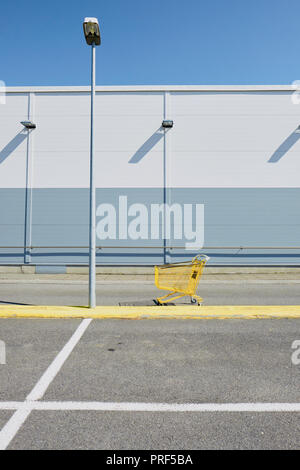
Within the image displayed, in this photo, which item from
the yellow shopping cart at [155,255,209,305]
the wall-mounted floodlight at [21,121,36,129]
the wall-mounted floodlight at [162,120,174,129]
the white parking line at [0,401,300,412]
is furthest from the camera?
the wall-mounted floodlight at [21,121,36,129]

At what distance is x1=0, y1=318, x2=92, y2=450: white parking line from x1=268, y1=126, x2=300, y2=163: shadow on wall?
13190 mm

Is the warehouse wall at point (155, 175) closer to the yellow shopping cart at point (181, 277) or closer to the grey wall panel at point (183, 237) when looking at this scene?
the grey wall panel at point (183, 237)

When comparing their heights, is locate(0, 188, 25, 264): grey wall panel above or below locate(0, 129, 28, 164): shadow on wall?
below

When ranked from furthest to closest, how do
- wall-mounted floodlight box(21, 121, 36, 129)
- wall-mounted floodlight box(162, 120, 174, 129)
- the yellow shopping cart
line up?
wall-mounted floodlight box(21, 121, 36, 129), wall-mounted floodlight box(162, 120, 174, 129), the yellow shopping cart

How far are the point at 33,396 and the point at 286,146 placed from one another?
15.0m

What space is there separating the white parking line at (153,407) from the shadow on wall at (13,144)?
14.2m

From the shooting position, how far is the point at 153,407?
2.68 metres

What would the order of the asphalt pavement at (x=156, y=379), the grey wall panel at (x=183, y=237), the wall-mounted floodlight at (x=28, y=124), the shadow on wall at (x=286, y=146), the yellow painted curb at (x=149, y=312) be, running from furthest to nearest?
the shadow on wall at (x=286, y=146), the wall-mounted floodlight at (x=28, y=124), the grey wall panel at (x=183, y=237), the yellow painted curb at (x=149, y=312), the asphalt pavement at (x=156, y=379)

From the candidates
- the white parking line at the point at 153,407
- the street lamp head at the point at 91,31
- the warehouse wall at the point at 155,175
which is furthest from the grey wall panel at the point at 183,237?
the white parking line at the point at 153,407

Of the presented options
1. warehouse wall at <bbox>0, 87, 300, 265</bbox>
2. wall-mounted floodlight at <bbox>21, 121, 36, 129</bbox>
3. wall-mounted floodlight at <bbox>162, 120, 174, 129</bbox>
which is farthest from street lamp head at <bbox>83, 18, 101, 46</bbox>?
wall-mounted floodlight at <bbox>21, 121, 36, 129</bbox>

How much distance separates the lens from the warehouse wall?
45.2 ft

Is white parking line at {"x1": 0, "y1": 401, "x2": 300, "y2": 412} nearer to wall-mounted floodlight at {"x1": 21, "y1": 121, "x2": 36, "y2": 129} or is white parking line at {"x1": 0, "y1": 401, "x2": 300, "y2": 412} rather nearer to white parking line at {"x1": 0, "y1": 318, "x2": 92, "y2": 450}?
white parking line at {"x1": 0, "y1": 318, "x2": 92, "y2": 450}

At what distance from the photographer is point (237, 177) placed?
45.8 feet

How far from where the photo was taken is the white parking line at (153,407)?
8.65 ft
